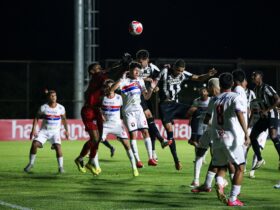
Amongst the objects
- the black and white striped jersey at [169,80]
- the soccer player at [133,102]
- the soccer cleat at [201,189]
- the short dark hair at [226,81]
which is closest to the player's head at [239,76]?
the short dark hair at [226,81]

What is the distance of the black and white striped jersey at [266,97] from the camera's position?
17609mm

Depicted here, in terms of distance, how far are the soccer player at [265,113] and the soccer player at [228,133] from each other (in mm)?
5217

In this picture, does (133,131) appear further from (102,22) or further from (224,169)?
(102,22)

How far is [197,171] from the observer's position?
14.5 meters

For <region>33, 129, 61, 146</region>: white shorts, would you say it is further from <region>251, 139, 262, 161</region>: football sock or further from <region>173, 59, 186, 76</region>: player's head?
<region>251, 139, 262, 161</region>: football sock

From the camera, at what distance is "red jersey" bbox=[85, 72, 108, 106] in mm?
16797

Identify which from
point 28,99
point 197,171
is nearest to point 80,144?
point 28,99

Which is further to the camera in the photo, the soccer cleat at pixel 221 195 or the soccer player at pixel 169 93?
the soccer player at pixel 169 93

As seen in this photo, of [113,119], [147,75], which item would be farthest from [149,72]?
[113,119]

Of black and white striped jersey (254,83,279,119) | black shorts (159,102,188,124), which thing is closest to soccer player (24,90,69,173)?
black shorts (159,102,188,124)

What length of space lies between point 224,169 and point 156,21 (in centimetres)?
4716

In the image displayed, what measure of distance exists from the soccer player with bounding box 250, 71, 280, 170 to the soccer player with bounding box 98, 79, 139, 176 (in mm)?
2769

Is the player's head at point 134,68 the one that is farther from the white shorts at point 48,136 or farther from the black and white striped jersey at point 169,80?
the white shorts at point 48,136

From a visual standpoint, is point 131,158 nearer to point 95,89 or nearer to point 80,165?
point 80,165
